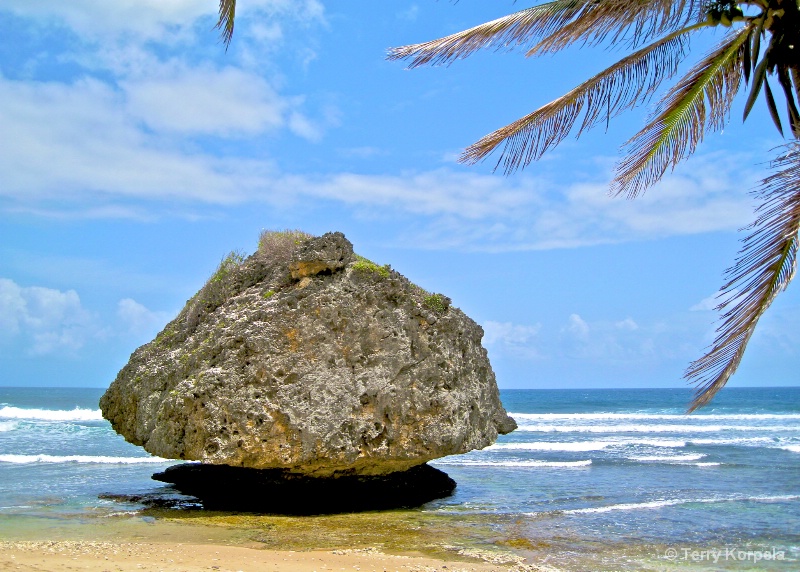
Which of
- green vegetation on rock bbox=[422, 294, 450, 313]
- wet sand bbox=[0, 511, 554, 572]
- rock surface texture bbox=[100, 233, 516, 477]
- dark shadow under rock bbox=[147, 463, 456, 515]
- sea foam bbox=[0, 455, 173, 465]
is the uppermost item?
green vegetation on rock bbox=[422, 294, 450, 313]

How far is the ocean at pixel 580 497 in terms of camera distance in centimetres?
867

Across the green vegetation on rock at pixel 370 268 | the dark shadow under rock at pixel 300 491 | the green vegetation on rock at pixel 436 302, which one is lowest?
the dark shadow under rock at pixel 300 491

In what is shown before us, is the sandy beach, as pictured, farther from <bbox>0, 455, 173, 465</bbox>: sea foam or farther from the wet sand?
<bbox>0, 455, 173, 465</bbox>: sea foam

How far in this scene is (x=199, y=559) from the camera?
7.21m

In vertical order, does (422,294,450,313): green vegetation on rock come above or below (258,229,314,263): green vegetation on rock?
below

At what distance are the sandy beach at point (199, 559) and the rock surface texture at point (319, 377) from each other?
1.88m

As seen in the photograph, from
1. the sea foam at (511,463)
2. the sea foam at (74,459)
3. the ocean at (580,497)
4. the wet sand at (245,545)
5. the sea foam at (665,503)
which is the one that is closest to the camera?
the wet sand at (245,545)

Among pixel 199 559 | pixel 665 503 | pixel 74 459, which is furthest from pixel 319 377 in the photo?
pixel 74 459

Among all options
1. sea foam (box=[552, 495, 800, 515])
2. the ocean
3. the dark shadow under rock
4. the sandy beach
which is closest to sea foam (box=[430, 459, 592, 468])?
the ocean

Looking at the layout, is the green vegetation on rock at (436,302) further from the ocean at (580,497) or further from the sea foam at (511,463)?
the sea foam at (511,463)

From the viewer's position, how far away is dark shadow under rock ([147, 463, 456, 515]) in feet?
34.6

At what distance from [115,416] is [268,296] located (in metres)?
3.90

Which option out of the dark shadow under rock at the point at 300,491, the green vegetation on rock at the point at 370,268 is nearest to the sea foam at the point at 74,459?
the dark shadow under rock at the point at 300,491

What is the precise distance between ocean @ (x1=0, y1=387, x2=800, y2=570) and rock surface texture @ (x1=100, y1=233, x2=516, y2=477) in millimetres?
1353
